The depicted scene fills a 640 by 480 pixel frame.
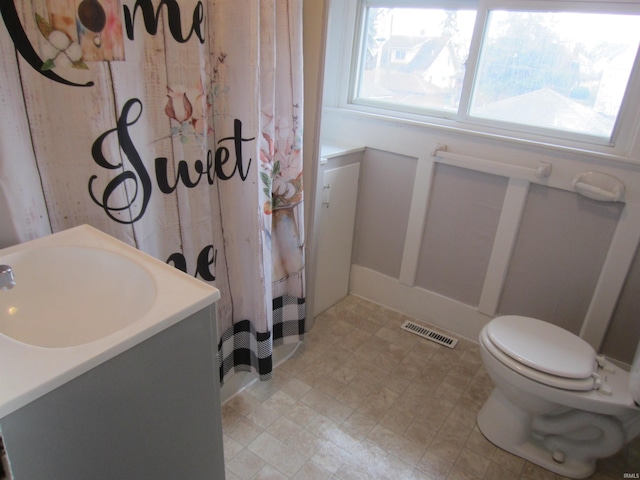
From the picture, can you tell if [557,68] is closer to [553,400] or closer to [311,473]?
[553,400]

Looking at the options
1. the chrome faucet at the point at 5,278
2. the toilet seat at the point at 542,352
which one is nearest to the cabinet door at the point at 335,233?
the toilet seat at the point at 542,352

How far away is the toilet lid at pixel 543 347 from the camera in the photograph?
4.76 feet

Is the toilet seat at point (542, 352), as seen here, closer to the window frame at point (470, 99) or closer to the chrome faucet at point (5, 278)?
the window frame at point (470, 99)

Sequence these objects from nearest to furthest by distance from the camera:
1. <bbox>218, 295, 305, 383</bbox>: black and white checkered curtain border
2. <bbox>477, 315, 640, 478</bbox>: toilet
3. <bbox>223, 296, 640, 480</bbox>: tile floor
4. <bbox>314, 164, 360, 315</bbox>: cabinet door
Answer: <bbox>477, 315, 640, 478</bbox>: toilet → <bbox>223, 296, 640, 480</bbox>: tile floor → <bbox>218, 295, 305, 383</bbox>: black and white checkered curtain border → <bbox>314, 164, 360, 315</bbox>: cabinet door

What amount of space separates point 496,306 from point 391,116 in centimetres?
109

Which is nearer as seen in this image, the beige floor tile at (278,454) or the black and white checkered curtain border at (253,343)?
the beige floor tile at (278,454)

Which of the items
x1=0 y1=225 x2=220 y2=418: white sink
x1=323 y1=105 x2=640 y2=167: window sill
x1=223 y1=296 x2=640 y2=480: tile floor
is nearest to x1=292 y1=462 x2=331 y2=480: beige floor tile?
x1=223 y1=296 x2=640 y2=480: tile floor

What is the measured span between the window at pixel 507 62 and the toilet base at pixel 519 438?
3.75ft

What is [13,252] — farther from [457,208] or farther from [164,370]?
[457,208]

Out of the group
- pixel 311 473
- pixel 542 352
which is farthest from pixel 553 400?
pixel 311 473

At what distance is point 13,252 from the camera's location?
3.11 feet

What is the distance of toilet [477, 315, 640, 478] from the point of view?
143cm

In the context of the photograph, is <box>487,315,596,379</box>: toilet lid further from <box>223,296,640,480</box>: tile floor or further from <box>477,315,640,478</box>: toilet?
<box>223,296,640,480</box>: tile floor

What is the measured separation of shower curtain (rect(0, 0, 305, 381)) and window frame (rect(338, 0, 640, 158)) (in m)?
0.84
